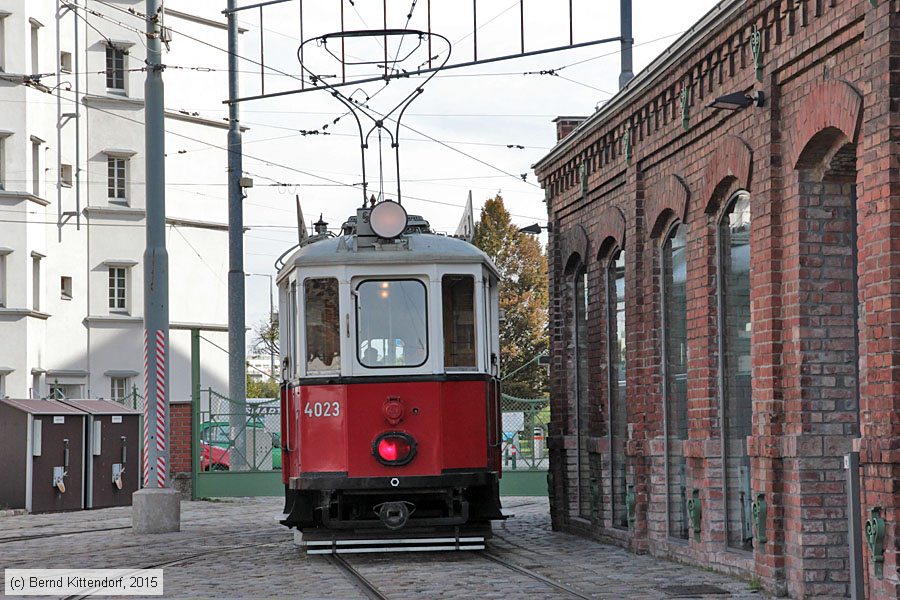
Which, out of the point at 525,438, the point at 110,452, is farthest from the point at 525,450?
the point at 110,452

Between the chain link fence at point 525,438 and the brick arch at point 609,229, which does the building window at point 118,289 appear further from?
the brick arch at point 609,229

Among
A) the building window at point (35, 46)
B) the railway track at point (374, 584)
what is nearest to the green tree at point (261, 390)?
the building window at point (35, 46)

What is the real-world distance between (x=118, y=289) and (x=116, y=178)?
316 centimetres

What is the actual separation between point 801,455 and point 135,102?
3481 cm

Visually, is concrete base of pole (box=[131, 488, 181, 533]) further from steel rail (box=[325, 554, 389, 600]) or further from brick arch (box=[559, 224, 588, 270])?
brick arch (box=[559, 224, 588, 270])

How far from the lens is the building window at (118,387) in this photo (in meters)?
42.2

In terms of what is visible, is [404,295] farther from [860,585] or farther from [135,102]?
[135,102]

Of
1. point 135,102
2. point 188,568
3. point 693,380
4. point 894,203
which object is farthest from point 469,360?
point 135,102

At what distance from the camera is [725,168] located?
1204 centimetres

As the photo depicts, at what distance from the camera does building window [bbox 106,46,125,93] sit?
42219 mm

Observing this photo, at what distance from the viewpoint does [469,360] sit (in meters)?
14.1

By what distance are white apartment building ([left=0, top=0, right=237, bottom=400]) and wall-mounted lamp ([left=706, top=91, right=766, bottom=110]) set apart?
2805 cm

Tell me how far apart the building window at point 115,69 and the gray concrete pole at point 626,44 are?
2424 cm

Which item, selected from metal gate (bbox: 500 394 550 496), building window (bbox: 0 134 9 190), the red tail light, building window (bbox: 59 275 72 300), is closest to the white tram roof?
the red tail light
